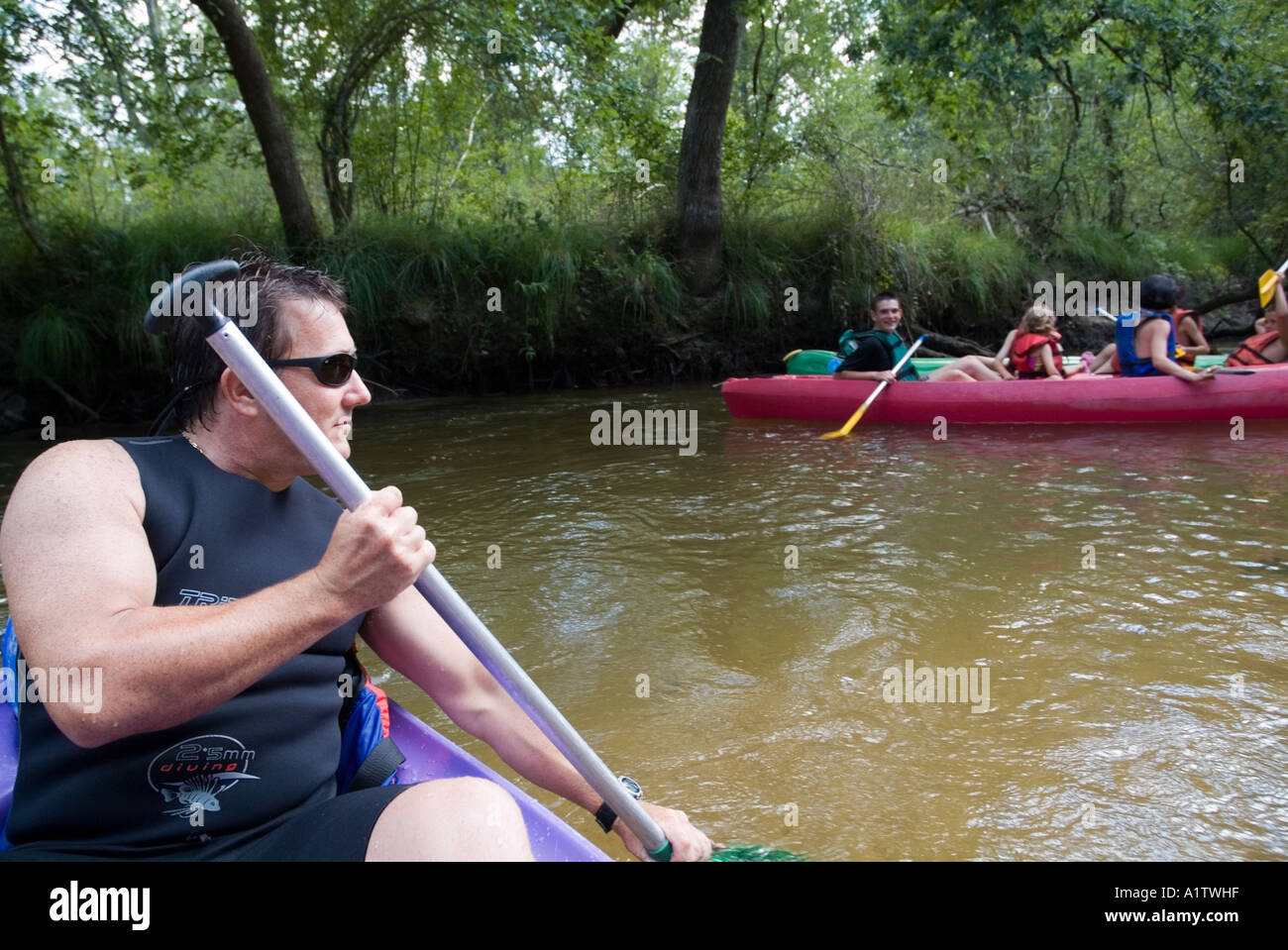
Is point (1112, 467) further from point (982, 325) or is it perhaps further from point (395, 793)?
point (982, 325)

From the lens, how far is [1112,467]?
618 centimetres

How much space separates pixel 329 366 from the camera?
149 centimetres

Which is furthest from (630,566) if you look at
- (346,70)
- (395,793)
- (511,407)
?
(346,70)

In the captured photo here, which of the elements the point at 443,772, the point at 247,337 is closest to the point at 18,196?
the point at 247,337

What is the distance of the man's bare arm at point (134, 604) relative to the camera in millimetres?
1109

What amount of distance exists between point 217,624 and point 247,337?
53 cm

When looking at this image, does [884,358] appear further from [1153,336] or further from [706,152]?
[706,152]

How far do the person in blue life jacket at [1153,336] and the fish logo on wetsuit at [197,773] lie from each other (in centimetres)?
749

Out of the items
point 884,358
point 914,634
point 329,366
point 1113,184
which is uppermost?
point 1113,184

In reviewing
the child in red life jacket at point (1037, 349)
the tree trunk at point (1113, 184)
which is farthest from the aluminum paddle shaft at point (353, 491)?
the tree trunk at point (1113, 184)

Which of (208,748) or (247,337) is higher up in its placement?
(247,337)

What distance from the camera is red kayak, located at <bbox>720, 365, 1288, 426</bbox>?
733 cm

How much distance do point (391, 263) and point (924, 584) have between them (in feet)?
25.0

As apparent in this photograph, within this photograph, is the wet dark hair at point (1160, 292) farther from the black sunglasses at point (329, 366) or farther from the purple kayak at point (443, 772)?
the black sunglasses at point (329, 366)
